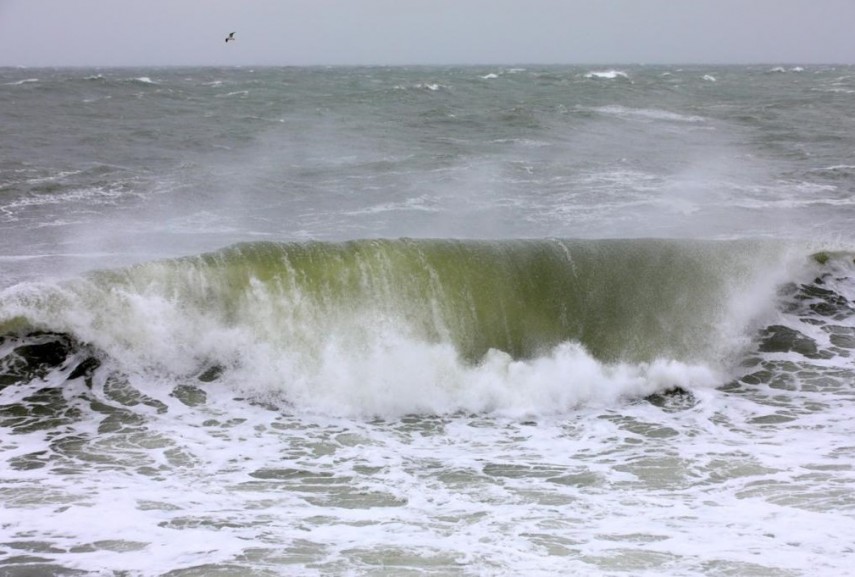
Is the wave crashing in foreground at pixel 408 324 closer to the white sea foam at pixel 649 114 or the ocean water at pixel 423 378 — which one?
the ocean water at pixel 423 378

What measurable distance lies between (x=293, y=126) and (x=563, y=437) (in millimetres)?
20501

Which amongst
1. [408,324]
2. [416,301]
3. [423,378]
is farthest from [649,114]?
[423,378]

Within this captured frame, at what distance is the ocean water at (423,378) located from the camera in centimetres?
560

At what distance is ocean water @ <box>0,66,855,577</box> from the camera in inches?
220

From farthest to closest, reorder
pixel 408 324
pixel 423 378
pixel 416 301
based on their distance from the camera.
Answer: pixel 416 301 < pixel 408 324 < pixel 423 378

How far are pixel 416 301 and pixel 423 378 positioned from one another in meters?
1.10

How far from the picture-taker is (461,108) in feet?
107

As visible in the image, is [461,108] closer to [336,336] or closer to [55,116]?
[55,116]

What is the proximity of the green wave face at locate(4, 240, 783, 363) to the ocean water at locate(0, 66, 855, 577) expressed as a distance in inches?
1.2

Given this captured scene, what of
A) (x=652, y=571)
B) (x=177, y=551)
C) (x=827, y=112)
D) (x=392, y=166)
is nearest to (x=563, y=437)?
(x=652, y=571)

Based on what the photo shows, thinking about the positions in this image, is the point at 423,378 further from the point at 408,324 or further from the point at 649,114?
the point at 649,114

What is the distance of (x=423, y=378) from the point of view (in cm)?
871

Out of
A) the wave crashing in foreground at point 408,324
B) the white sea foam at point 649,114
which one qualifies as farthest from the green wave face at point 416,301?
the white sea foam at point 649,114

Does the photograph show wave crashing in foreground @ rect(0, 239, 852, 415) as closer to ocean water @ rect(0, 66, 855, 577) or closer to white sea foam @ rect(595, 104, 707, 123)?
ocean water @ rect(0, 66, 855, 577)
